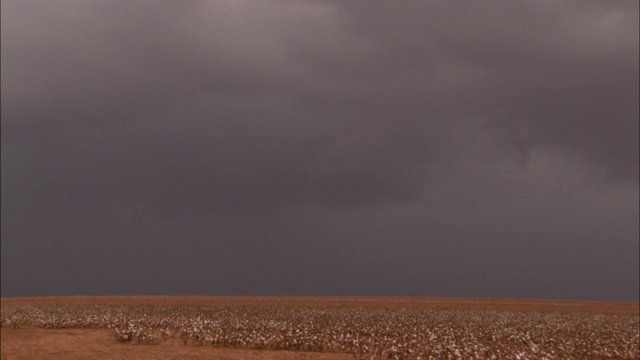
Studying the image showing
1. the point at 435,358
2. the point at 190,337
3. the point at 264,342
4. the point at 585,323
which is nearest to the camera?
the point at 435,358

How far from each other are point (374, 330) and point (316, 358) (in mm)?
8045

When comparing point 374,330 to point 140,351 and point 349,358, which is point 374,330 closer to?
point 349,358

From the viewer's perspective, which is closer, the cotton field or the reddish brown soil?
the reddish brown soil

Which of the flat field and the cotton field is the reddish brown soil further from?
the cotton field

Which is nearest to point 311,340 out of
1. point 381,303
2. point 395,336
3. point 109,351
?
point 395,336

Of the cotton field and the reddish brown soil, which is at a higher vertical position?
the cotton field

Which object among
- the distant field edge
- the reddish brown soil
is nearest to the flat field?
the reddish brown soil

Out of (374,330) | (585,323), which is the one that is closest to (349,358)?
(374,330)

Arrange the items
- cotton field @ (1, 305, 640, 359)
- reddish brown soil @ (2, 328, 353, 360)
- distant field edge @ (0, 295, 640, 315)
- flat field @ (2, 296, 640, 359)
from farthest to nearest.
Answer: distant field edge @ (0, 295, 640, 315), cotton field @ (1, 305, 640, 359), flat field @ (2, 296, 640, 359), reddish brown soil @ (2, 328, 353, 360)

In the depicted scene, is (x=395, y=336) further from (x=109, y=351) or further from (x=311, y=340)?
(x=109, y=351)

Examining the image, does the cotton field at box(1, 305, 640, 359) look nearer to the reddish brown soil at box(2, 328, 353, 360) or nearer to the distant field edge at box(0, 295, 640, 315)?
the reddish brown soil at box(2, 328, 353, 360)

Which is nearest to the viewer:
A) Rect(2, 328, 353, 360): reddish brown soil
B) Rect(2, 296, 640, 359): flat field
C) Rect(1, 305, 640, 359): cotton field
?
Rect(2, 328, 353, 360): reddish brown soil

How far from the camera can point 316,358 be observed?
68.7 feet

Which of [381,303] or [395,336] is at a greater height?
[381,303]
